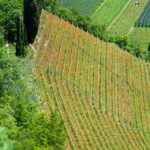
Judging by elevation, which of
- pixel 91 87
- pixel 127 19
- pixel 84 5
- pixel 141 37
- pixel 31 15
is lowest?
pixel 141 37

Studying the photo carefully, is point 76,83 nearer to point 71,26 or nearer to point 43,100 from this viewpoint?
point 43,100

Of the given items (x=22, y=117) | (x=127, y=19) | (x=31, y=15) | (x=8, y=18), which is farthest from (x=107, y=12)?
(x=22, y=117)

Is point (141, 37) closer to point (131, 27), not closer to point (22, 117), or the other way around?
point (131, 27)

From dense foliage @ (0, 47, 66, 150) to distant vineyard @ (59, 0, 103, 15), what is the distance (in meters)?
56.9

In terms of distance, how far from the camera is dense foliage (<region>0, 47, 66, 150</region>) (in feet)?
81.1

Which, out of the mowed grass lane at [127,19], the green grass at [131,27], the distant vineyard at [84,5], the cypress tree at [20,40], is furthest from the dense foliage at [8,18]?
the distant vineyard at [84,5]

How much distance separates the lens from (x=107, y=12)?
9362 centimetres

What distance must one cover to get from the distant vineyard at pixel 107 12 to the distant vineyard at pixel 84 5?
1295mm

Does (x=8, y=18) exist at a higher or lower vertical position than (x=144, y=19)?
higher

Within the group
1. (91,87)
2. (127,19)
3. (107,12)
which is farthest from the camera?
(107,12)

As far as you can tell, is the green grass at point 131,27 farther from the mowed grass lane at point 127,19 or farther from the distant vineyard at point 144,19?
the distant vineyard at point 144,19

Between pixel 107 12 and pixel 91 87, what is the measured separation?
1811 inches

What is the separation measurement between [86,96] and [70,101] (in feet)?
12.6

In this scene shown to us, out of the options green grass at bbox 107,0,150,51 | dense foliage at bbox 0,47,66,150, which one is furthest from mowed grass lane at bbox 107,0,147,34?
dense foliage at bbox 0,47,66,150
